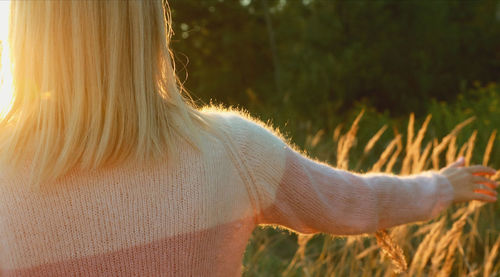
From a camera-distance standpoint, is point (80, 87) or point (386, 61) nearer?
point (80, 87)

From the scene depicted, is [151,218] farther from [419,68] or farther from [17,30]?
[419,68]

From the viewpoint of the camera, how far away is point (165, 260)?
3.87ft

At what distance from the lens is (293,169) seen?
132cm

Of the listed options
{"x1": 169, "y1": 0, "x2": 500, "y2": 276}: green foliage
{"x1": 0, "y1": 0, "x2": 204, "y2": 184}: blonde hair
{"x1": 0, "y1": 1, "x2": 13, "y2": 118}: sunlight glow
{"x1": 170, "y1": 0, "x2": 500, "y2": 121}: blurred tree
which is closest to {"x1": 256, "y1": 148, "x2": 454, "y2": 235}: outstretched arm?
{"x1": 0, "y1": 0, "x2": 204, "y2": 184}: blonde hair

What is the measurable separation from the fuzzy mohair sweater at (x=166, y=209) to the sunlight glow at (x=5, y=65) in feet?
0.57

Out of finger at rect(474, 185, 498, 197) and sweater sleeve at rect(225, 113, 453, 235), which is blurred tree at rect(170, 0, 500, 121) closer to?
finger at rect(474, 185, 498, 197)

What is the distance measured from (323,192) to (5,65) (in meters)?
0.81

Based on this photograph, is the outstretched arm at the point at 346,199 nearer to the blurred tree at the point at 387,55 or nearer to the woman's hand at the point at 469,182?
the woman's hand at the point at 469,182

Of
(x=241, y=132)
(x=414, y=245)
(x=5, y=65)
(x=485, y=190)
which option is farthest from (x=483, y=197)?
(x=414, y=245)

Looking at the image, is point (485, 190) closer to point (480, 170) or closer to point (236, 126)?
point (480, 170)

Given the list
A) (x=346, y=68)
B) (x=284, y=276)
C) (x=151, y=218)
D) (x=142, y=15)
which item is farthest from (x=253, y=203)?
(x=346, y=68)

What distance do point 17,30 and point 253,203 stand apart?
636 mm

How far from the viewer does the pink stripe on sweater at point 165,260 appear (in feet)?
3.70

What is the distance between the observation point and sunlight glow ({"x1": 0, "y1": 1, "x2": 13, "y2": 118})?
3.72 feet
